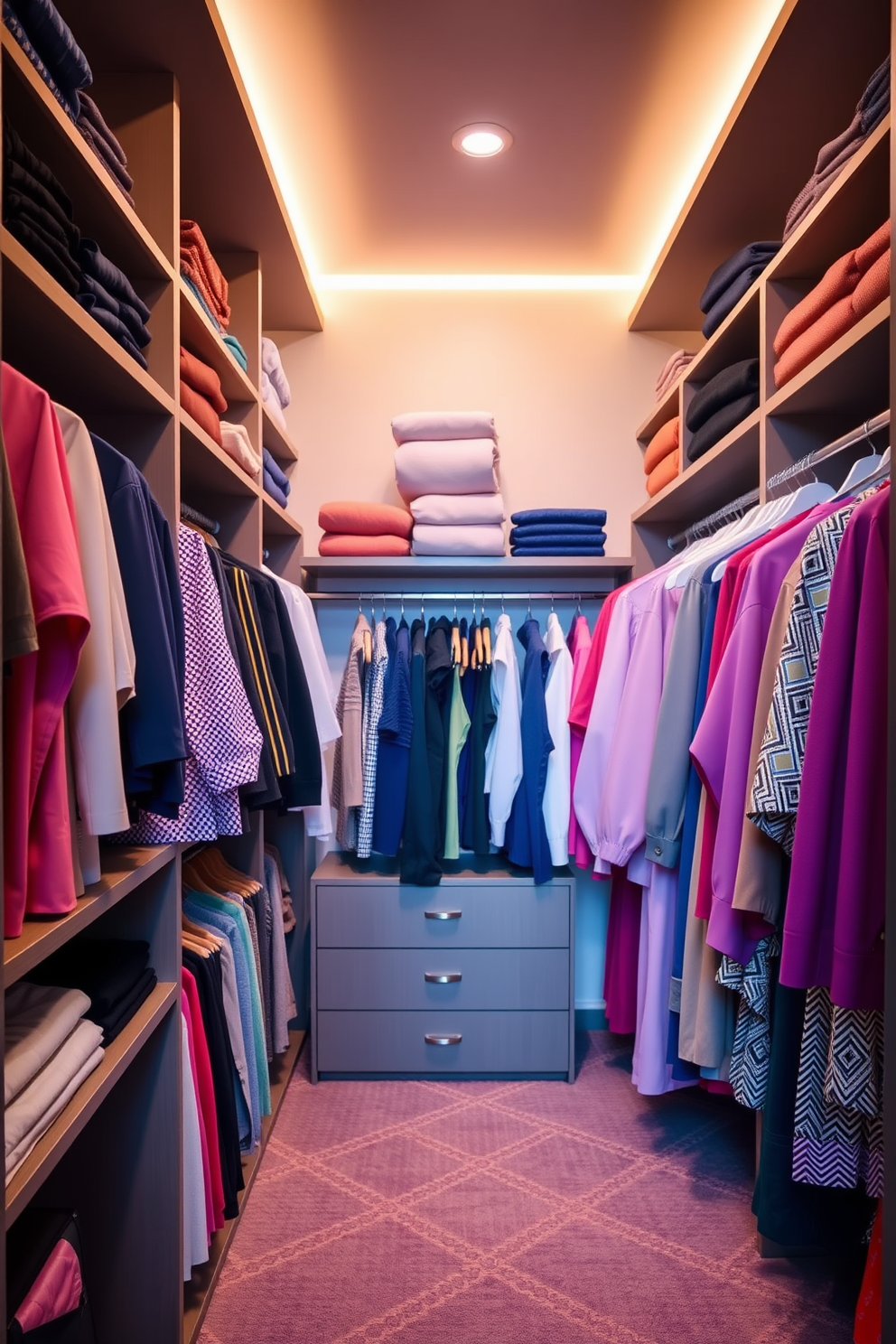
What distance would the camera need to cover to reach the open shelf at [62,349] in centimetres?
103

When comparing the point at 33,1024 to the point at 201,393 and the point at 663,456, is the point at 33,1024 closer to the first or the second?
the point at 201,393

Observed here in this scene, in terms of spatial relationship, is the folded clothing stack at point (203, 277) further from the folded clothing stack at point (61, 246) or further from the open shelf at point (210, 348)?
the folded clothing stack at point (61, 246)

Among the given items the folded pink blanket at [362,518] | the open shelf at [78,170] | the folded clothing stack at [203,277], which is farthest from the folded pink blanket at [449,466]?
the open shelf at [78,170]

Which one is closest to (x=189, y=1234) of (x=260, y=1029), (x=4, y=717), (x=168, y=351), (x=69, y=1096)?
(x=260, y=1029)

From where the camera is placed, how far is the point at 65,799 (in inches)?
41.3

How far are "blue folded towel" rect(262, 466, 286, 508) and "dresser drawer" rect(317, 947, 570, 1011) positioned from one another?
1.46 metres

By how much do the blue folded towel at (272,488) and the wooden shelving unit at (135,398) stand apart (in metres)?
0.55

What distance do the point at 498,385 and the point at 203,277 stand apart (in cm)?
136

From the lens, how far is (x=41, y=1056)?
3.59ft

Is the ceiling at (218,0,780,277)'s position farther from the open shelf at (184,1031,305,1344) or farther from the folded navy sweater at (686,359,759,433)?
the open shelf at (184,1031,305,1344)

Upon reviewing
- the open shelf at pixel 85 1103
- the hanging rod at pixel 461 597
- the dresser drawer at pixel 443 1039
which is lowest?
the dresser drawer at pixel 443 1039

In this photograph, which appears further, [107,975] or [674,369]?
[674,369]

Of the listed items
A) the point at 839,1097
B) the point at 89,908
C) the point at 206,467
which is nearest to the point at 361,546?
the point at 206,467

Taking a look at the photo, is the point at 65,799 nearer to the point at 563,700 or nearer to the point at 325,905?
the point at 325,905
